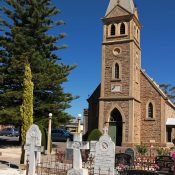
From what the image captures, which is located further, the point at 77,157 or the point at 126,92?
the point at 126,92

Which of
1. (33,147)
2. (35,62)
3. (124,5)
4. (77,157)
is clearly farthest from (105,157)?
(124,5)

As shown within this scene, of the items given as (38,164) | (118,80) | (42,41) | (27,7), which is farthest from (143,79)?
(38,164)

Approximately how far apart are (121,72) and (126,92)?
2142 millimetres

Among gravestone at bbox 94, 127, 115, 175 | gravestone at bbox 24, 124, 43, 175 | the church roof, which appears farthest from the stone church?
gravestone at bbox 94, 127, 115, 175

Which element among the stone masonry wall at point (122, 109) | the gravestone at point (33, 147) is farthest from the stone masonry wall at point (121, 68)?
the gravestone at point (33, 147)

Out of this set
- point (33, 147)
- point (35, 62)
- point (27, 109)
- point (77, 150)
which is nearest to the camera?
point (77, 150)

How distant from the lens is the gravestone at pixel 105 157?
1381 centimetres

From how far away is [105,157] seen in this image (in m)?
14.0

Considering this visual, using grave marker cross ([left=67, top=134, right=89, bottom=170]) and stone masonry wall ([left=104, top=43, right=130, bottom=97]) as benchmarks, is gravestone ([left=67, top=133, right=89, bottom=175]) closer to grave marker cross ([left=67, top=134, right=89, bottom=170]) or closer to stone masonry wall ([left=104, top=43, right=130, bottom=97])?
grave marker cross ([left=67, top=134, right=89, bottom=170])

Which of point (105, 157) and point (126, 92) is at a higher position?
point (126, 92)

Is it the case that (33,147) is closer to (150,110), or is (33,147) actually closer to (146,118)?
(146,118)

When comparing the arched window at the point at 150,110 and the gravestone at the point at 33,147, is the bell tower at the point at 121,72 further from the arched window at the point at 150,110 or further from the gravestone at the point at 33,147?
the gravestone at the point at 33,147

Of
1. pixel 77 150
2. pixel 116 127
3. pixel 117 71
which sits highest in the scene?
pixel 117 71

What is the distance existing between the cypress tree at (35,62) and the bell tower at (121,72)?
215 inches
